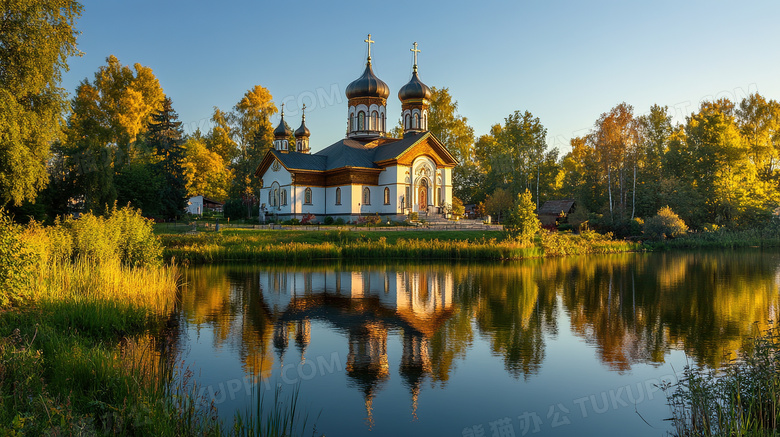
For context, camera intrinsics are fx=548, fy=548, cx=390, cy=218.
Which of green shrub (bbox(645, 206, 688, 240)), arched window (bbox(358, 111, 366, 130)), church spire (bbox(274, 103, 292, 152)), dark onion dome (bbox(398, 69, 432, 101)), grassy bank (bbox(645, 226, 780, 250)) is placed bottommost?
grassy bank (bbox(645, 226, 780, 250))

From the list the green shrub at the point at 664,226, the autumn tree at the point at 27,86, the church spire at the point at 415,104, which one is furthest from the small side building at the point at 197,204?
the green shrub at the point at 664,226

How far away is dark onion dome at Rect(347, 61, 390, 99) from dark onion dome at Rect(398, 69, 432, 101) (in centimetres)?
136

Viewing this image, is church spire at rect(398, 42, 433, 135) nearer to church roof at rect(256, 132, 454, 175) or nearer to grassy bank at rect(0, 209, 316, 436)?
church roof at rect(256, 132, 454, 175)

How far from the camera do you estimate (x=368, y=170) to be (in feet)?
133

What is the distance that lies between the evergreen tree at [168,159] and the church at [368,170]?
257 inches

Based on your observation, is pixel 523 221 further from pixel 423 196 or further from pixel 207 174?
pixel 207 174

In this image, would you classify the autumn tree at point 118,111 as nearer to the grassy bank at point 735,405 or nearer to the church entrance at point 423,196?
the church entrance at point 423,196

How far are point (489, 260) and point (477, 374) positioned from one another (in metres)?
18.2

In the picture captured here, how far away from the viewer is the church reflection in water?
319 inches

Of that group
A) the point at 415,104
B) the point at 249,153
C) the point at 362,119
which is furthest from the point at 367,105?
the point at 249,153

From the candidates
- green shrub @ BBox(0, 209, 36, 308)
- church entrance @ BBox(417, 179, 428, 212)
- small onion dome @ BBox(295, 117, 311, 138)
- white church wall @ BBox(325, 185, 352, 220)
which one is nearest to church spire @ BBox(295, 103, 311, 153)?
small onion dome @ BBox(295, 117, 311, 138)

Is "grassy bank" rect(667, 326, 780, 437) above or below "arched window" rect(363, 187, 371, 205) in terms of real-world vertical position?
below

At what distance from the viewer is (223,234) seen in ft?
89.5

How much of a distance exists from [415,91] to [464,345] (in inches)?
1460
